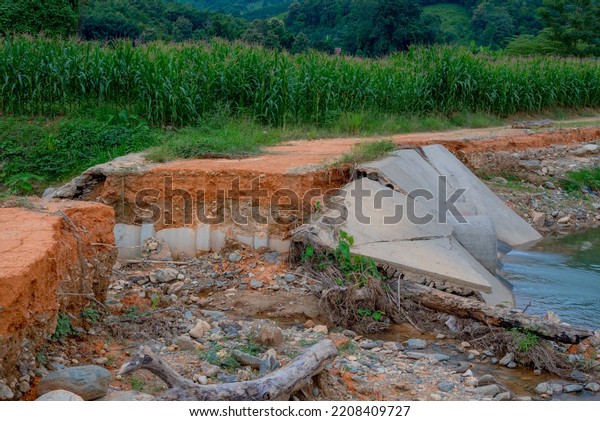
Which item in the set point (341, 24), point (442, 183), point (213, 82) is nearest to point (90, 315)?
point (442, 183)

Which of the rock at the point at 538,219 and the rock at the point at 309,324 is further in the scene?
the rock at the point at 538,219

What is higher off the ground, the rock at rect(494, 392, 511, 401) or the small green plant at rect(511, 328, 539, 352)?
the small green plant at rect(511, 328, 539, 352)

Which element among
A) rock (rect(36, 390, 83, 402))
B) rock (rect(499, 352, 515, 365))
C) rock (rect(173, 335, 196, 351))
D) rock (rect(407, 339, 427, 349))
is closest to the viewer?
rock (rect(36, 390, 83, 402))

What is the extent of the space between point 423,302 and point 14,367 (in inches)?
151

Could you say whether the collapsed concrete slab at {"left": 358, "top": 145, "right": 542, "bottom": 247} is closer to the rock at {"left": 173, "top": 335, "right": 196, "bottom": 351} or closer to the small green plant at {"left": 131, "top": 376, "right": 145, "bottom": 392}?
the rock at {"left": 173, "top": 335, "right": 196, "bottom": 351}

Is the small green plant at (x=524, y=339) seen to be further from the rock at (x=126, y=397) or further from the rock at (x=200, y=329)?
the rock at (x=126, y=397)

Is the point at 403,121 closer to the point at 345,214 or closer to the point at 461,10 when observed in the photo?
the point at 345,214

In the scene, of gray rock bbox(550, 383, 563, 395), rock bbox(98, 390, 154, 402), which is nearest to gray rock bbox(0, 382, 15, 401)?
rock bbox(98, 390, 154, 402)

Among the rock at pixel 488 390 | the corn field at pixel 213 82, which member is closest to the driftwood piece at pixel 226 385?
the rock at pixel 488 390

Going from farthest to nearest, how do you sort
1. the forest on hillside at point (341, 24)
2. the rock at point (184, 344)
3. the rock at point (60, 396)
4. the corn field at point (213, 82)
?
the forest on hillside at point (341, 24) → the corn field at point (213, 82) → the rock at point (184, 344) → the rock at point (60, 396)

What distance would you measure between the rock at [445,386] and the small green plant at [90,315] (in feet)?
8.68

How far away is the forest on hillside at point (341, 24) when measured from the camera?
20.3 metres

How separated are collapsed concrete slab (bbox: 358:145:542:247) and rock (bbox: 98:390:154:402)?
5220 millimetres

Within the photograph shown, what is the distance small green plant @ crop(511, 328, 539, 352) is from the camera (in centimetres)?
588
